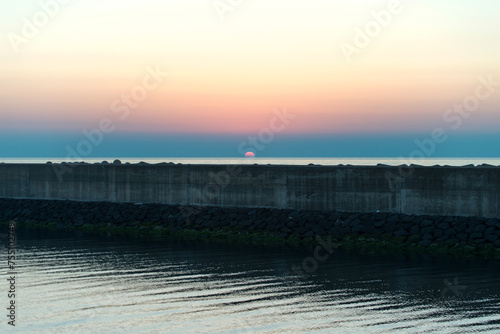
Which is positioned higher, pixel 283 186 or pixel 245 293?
pixel 283 186

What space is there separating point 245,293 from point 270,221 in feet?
32.0

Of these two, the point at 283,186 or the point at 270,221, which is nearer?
the point at 270,221

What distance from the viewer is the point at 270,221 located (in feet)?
75.8

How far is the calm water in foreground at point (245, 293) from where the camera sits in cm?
1095

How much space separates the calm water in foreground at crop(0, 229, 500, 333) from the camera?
1095cm

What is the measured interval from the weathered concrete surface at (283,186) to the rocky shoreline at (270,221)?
1.55 feet

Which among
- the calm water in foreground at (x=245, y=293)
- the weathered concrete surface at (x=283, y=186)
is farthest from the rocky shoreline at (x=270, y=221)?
the calm water in foreground at (x=245, y=293)

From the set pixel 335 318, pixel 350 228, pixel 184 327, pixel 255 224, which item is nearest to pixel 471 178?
pixel 350 228

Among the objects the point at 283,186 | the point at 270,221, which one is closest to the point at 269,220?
the point at 270,221

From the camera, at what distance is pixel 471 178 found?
21.0m

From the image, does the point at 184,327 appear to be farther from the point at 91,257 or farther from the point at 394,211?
the point at 394,211

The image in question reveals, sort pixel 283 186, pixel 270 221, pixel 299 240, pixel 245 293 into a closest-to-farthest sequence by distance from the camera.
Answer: pixel 245 293 < pixel 299 240 < pixel 270 221 < pixel 283 186

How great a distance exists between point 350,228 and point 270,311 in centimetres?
1021

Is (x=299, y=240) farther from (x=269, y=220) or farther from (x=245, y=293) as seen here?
(x=245, y=293)
